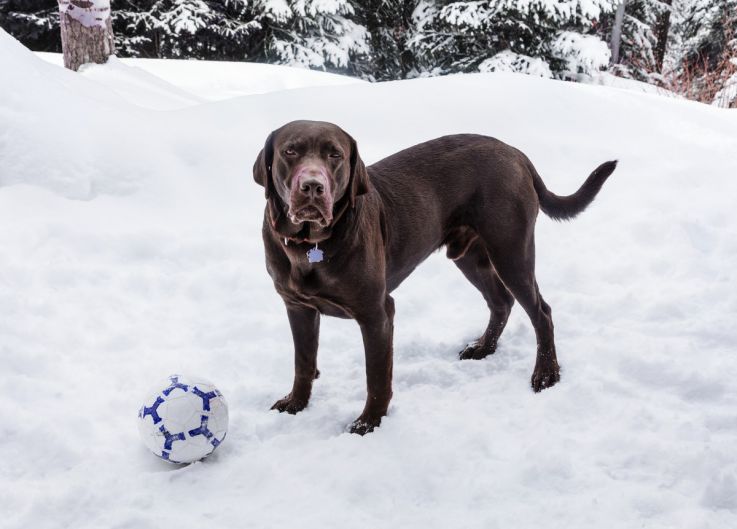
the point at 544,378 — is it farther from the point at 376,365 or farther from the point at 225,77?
the point at 225,77

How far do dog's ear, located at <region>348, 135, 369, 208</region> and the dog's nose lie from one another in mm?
315

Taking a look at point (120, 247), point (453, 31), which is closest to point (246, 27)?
point (453, 31)

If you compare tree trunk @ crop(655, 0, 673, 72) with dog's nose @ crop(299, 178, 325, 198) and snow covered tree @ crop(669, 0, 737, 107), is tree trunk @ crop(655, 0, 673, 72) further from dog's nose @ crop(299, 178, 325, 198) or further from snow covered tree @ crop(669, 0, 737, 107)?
dog's nose @ crop(299, 178, 325, 198)

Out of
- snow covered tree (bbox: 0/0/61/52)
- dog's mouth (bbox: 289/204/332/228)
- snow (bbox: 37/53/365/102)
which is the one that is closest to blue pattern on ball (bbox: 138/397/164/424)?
dog's mouth (bbox: 289/204/332/228)

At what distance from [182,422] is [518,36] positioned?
46.5 ft

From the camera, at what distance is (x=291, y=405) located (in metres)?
2.87

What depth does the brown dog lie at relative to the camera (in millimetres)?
2367

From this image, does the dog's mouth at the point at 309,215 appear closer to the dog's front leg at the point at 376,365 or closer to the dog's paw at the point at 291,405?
the dog's front leg at the point at 376,365

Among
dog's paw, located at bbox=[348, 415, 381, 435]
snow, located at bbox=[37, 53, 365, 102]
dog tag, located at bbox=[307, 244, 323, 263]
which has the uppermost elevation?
dog tag, located at bbox=[307, 244, 323, 263]

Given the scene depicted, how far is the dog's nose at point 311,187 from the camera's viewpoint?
7.07 ft

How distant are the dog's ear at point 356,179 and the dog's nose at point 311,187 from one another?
32 cm

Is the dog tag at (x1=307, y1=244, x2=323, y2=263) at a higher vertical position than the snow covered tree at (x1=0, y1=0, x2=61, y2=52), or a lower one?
higher

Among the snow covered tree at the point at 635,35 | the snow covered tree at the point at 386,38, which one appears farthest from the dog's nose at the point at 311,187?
the snow covered tree at the point at 635,35

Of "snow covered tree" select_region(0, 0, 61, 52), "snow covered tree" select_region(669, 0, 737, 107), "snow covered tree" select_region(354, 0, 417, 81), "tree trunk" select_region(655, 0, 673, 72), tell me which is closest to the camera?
"snow covered tree" select_region(0, 0, 61, 52)
